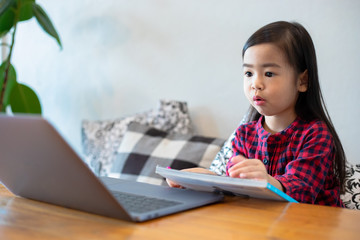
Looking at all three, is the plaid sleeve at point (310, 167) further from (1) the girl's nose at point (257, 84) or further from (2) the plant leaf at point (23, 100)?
(2) the plant leaf at point (23, 100)

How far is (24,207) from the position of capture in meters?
0.78

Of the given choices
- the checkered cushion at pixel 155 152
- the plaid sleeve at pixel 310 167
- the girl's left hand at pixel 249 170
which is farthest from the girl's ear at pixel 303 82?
the checkered cushion at pixel 155 152

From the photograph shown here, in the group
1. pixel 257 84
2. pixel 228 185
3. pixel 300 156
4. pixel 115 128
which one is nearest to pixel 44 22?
pixel 115 128

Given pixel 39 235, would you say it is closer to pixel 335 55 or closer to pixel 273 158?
pixel 273 158

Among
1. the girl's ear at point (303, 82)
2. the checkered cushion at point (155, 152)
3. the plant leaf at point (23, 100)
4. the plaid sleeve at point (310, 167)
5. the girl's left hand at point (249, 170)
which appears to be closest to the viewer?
the girl's left hand at point (249, 170)

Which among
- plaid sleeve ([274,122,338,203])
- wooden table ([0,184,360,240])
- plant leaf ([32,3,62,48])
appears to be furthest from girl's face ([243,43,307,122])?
plant leaf ([32,3,62,48])

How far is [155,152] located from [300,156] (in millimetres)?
886

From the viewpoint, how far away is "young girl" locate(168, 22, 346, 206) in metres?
1.19

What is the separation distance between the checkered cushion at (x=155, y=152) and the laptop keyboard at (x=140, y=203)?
3.23ft

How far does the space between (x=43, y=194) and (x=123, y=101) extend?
1.69 metres

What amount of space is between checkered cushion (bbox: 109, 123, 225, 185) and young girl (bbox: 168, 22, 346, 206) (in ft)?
1.72

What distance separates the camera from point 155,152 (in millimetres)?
1951

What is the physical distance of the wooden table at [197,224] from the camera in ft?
2.02

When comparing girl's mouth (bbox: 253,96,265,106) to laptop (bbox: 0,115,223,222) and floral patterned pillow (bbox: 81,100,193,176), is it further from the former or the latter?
floral patterned pillow (bbox: 81,100,193,176)
